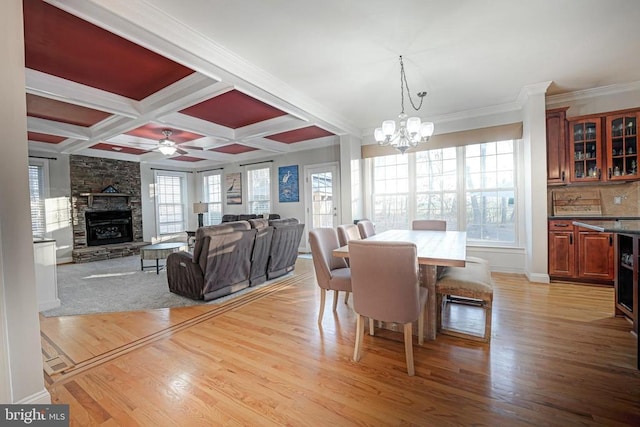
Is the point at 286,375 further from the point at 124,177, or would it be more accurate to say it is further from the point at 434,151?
the point at 124,177

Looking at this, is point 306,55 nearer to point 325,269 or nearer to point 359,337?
point 325,269

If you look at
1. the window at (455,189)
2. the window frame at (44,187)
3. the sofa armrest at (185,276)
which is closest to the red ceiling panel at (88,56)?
the sofa armrest at (185,276)

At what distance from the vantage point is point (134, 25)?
7.00 feet

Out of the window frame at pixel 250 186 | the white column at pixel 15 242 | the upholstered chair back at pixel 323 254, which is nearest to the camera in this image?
the white column at pixel 15 242

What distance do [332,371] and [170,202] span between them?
320 inches

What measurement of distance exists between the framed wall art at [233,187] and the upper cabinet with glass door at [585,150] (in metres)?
7.08

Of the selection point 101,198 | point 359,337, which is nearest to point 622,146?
point 359,337

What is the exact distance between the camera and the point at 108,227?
6984 mm

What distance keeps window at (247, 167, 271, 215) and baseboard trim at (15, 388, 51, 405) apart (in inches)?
233

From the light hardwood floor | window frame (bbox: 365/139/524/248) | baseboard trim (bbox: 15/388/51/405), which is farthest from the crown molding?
baseboard trim (bbox: 15/388/51/405)

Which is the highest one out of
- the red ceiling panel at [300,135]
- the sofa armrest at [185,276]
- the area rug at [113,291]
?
the red ceiling panel at [300,135]

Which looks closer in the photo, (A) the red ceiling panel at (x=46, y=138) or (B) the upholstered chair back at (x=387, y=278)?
(B) the upholstered chair back at (x=387, y=278)

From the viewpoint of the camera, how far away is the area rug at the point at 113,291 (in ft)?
10.7

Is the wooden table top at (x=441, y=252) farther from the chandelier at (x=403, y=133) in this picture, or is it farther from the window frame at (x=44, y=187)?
the window frame at (x=44, y=187)
